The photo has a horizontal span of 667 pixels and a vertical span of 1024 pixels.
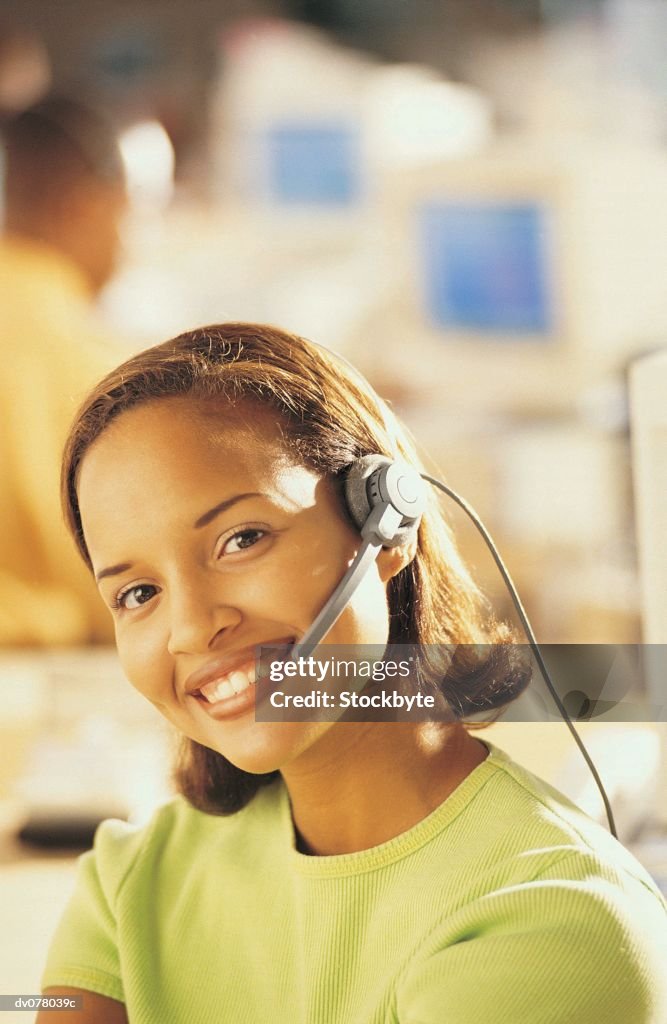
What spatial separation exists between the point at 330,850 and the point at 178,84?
235 centimetres

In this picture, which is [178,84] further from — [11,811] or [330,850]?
[330,850]

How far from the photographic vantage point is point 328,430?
0.60 meters

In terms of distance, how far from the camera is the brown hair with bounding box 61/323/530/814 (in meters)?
0.60

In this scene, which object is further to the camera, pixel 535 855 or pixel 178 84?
pixel 178 84

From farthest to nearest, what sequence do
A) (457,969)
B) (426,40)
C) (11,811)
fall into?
(426,40) → (11,811) → (457,969)

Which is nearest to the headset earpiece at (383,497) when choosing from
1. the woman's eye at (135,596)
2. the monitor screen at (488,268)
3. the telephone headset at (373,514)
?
the telephone headset at (373,514)

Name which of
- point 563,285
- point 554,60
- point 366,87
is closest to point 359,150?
point 366,87

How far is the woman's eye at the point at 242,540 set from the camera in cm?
58

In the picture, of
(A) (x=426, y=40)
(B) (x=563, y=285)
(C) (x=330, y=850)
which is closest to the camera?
(C) (x=330, y=850)

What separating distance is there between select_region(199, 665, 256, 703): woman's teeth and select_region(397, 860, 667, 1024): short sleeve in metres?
0.14

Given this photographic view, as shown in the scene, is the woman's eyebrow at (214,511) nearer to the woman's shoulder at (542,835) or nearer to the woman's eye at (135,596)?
the woman's eye at (135,596)

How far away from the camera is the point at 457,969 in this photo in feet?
1.71

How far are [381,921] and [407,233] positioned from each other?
2038 mm

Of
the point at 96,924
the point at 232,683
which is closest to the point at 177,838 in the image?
the point at 96,924
